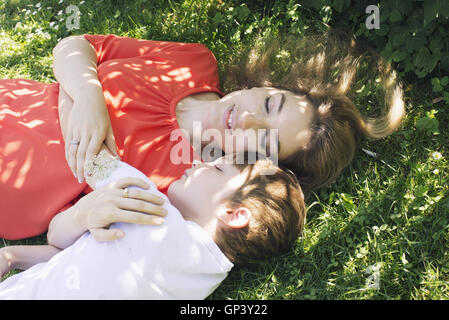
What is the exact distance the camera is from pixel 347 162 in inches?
131

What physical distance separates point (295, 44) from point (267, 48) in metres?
0.26

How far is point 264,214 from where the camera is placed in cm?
278

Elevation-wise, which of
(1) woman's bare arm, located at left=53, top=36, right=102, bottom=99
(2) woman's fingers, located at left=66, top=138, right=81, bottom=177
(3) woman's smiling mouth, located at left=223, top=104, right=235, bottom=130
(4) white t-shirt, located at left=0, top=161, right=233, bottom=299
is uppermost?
(1) woman's bare arm, located at left=53, top=36, right=102, bottom=99

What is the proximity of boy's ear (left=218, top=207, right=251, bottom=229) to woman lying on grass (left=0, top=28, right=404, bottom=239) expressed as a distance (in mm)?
466

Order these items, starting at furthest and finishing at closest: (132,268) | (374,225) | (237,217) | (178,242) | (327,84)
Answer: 1. (327,84)
2. (374,225)
3. (237,217)
4. (178,242)
5. (132,268)

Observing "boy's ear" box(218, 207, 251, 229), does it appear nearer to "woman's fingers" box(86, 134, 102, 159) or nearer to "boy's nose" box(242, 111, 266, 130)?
"boy's nose" box(242, 111, 266, 130)

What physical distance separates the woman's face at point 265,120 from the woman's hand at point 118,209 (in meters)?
0.79

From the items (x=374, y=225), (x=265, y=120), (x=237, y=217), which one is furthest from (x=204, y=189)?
(x=374, y=225)

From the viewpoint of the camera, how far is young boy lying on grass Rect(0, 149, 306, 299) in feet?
7.93

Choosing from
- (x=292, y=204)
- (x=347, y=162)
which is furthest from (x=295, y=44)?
(x=292, y=204)

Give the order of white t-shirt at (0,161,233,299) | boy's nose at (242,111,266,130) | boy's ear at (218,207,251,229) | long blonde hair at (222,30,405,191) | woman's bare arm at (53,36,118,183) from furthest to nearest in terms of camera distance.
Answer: long blonde hair at (222,30,405,191)
boy's nose at (242,111,266,130)
woman's bare arm at (53,36,118,183)
boy's ear at (218,207,251,229)
white t-shirt at (0,161,233,299)

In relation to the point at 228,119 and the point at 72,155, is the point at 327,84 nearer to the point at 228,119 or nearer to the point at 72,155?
the point at 228,119

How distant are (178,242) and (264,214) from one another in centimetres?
61

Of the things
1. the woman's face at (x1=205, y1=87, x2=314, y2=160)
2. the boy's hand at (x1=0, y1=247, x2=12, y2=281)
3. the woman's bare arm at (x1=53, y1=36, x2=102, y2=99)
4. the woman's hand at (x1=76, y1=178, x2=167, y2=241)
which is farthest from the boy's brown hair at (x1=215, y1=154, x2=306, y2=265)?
the boy's hand at (x1=0, y1=247, x2=12, y2=281)
